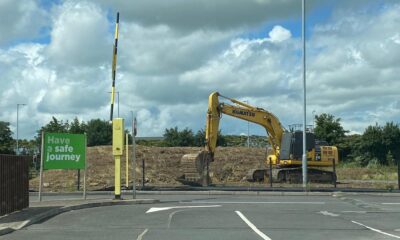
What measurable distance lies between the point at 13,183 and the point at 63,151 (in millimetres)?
4371

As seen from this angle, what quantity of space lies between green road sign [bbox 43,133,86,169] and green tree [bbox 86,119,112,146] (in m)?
58.8

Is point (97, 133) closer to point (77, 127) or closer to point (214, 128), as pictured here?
point (77, 127)

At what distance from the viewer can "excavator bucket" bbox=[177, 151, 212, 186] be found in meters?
31.1

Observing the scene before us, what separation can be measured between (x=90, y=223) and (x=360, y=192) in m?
15.0

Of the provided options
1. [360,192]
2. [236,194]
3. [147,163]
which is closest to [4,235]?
[236,194]

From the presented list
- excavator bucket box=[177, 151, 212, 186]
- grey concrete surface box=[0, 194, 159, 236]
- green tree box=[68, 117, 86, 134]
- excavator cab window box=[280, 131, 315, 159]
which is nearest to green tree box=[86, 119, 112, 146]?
green tree box=[68, 117, 86, 134]

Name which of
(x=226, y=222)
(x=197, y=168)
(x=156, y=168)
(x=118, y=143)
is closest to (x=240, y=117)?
(x=197, y=168)

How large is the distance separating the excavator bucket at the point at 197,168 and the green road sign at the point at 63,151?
1141 centimetres

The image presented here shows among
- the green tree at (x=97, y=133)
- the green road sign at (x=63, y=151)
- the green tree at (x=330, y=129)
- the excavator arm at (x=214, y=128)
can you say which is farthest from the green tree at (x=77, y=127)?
the green road sign at (x=63, y=151)

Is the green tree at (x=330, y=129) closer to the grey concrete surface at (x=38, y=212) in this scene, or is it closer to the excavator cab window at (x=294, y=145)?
the excavator cab window at (x=294, y=145)

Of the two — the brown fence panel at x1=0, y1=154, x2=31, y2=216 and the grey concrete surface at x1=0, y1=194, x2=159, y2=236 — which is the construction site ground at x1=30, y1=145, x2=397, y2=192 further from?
the brown fence panel at x1=0, y1=154, x2=31, y2=216

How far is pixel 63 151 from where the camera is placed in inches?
779

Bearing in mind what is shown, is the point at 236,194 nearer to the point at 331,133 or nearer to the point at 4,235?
the point at 4,235

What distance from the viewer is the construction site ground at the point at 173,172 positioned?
32.7 meters
